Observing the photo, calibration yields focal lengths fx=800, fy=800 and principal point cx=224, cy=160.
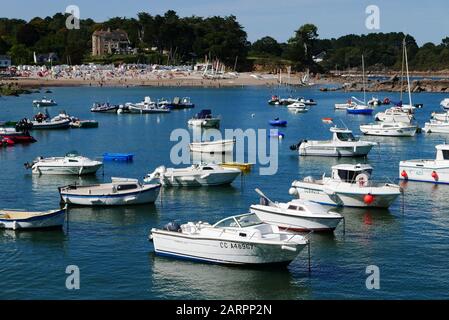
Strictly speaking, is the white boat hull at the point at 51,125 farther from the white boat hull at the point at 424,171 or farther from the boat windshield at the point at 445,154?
the boat windshield at the point at 445,154

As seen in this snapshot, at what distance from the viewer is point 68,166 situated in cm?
5956

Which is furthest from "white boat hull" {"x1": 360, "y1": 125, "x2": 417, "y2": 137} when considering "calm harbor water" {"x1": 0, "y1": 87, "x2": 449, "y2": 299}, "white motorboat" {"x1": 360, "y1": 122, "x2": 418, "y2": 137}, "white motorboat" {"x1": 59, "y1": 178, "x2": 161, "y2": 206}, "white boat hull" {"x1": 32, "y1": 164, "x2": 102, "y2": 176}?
"white motorboat" {"x1": 59, "y1": 178, "x2": 161, "y2": 206}

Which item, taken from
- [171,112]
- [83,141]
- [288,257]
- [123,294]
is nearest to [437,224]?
[288,257]

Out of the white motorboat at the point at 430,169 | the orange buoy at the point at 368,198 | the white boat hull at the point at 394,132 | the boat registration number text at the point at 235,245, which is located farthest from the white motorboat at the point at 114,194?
the white boat hull at the point at 394,132

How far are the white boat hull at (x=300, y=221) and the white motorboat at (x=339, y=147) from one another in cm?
3035

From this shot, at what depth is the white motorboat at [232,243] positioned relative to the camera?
1348 inches

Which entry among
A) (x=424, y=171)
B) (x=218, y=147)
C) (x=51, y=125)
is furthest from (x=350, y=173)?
(x=51, y=125)

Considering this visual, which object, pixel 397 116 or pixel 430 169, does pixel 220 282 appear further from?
pixel 397 116

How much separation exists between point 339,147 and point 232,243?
122ft

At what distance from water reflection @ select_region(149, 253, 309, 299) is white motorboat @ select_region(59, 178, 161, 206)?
11.8 metres

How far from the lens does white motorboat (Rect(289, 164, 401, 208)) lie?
4666 centimetres
